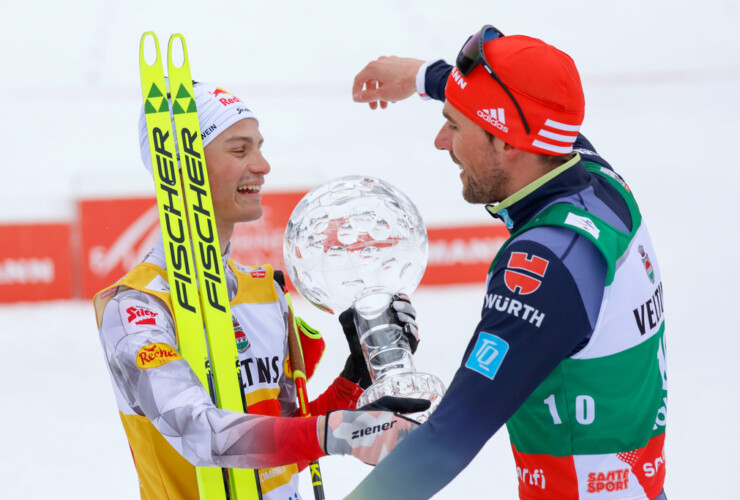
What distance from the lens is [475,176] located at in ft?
6.46

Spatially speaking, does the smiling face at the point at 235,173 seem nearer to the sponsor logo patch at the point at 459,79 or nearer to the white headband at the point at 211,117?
the white headband at the point at 211,117

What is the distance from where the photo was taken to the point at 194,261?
6.77 ft

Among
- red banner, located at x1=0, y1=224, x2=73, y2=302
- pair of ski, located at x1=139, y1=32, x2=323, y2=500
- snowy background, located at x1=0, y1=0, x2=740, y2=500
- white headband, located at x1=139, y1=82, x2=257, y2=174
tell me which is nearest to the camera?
pair of ski, located at x1=139, y1=32, x2=323, y2=500

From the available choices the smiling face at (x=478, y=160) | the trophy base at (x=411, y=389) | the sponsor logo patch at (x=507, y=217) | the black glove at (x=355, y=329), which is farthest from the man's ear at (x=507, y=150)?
the trophy base at (x=411, y=389)

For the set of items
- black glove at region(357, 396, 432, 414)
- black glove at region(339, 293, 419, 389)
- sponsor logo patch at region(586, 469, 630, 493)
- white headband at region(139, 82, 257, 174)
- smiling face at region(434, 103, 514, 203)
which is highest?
white headband at region(139, 82, 257, 174)

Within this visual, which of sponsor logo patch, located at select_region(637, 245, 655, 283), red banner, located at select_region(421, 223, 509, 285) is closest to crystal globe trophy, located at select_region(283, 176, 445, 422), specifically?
sponsor logo patch, located at select_region(637, 245, 655, 283)

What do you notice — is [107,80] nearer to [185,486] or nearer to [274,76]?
[274,76]

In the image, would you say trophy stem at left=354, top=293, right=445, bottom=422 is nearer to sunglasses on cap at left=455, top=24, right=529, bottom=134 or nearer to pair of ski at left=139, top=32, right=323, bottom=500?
pair of ski at left=139, top=32, right=323, bottom=500

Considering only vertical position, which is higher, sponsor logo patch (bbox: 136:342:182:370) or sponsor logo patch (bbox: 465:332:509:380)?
sponsor logo patch (bbox: 136:342:182:370)

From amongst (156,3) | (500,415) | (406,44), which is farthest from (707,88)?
(500,415)

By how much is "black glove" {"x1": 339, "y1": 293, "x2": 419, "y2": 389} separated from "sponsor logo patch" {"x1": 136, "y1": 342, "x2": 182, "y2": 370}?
1.43ft

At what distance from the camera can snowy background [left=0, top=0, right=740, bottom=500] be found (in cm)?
520

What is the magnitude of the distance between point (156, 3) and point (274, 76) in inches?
46.7

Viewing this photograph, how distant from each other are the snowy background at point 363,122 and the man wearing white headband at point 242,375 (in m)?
2.51
